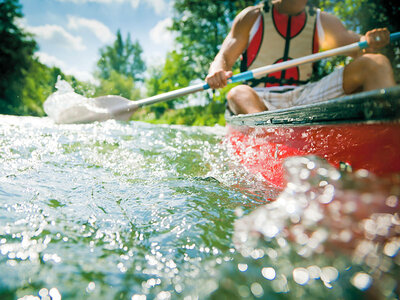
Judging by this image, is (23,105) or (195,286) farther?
(23,105)

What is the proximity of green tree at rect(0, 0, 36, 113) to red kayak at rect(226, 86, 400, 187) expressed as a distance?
16824 millimetres

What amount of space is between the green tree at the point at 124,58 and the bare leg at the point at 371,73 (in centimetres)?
3893

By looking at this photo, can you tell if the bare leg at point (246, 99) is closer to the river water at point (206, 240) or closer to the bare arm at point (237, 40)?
the bare arm at point (237, 40)

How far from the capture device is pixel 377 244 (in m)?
0.61

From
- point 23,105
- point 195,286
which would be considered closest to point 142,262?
point 195,286

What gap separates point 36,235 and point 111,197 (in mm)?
348

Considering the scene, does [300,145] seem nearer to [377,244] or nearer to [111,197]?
[377,244]

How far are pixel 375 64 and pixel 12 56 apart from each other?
18.4 meters

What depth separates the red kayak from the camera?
25.7 inches

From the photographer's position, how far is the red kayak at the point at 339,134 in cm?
65

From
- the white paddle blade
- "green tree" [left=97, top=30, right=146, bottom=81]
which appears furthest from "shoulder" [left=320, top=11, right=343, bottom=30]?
"green tree" [left=97, top=30, right=146, bottom=81]

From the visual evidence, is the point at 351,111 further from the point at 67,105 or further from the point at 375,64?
the point at 67,105

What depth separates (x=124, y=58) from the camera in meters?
37.5

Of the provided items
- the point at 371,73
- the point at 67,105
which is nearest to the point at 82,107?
the point at 67,105
